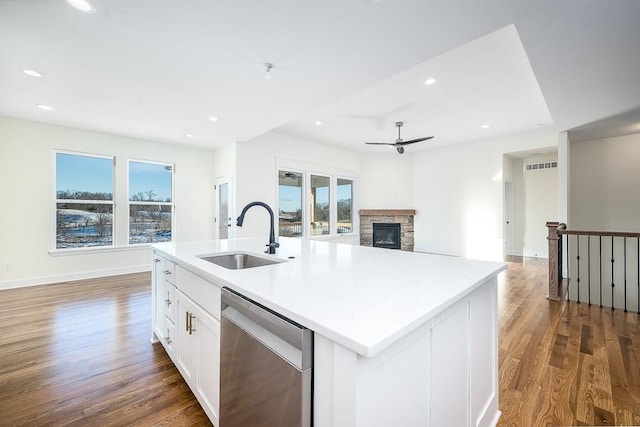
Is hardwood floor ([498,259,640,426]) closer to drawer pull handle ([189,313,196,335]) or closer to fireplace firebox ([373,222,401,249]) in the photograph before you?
drawer pull handle ([189,313,196,335])

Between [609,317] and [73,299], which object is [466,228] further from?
[73,299]

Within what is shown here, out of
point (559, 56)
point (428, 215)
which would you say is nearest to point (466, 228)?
point (428, 215)

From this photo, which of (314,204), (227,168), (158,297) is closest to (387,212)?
(314,204)

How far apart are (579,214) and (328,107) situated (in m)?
4.97

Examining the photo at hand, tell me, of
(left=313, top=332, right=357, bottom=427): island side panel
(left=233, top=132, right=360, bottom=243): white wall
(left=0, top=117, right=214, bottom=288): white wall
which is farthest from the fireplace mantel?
(left=313, top=332, right=357, bottom=427): island side panel

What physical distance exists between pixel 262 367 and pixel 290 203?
208 inches

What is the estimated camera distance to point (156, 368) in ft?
6.89

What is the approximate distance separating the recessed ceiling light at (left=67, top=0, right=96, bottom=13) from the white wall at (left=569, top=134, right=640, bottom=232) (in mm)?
6998

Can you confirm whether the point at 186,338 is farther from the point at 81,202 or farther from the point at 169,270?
the point at 81,202

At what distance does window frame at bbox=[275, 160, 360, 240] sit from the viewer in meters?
6.09

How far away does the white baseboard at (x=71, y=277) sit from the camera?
167 inches

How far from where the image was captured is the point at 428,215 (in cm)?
733

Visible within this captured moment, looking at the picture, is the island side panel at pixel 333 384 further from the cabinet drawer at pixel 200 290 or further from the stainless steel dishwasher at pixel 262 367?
the cabinet drawer at pixel 200 290

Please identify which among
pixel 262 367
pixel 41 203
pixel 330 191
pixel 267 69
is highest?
pixel 267 69
